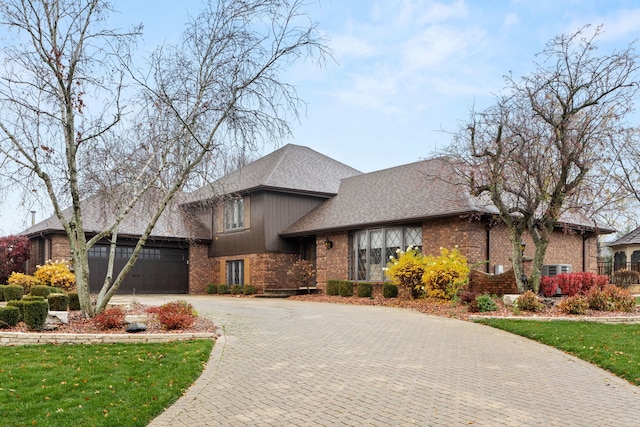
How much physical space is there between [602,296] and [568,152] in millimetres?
3897

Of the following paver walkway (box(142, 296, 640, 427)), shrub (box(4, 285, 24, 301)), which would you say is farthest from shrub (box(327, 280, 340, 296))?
shrub (box(4, 285, 24, 301))

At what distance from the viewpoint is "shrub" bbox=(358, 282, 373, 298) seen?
66.3ft

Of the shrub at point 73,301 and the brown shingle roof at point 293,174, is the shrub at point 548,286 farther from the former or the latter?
the shrub at point 73,301

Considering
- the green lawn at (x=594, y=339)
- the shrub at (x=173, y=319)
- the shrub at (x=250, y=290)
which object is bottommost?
the shrub at (x=250, y=290)

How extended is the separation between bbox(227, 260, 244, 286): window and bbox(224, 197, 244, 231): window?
174cm

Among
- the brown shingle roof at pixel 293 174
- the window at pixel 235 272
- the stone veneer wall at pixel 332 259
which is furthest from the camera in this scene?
the window at pixel 235 272

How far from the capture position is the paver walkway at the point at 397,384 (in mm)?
5621

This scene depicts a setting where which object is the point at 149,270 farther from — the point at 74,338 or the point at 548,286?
the point at 548,286

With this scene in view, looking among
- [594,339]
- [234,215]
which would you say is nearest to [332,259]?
[234,215]

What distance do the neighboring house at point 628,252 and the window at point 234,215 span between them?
19.5 meters

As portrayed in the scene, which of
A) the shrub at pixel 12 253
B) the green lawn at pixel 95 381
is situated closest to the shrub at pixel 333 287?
the green lawn at pixel 95 381

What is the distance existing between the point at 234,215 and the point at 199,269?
3791mm

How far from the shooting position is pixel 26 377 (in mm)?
7316

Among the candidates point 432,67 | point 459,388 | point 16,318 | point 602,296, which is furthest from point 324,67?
point 602,296
